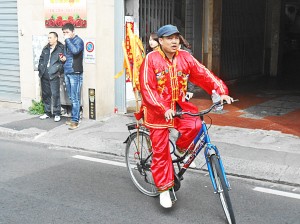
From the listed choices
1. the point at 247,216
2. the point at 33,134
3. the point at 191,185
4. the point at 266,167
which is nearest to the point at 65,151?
the point at 33,134

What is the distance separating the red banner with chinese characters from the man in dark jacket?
1.47 feet

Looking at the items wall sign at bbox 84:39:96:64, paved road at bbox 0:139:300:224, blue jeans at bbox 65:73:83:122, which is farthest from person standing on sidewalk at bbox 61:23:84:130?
paved road at bbox 0:139:300:224

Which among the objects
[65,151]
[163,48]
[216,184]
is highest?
[163,48]

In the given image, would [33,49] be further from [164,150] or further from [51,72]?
[164,150]

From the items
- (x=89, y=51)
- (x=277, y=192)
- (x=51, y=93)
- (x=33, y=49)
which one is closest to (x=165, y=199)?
(x=277, y=192)

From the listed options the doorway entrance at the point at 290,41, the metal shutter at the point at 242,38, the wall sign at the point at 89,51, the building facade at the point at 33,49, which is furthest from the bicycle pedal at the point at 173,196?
the doorway entrance at the point at 290,41

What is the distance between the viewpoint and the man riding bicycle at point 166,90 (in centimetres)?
506

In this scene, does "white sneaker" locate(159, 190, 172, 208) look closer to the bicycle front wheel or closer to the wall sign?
the bicycle front wheel

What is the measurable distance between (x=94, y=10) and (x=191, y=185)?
4695mm

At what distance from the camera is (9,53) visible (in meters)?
11.4

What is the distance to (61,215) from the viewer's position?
516 cm

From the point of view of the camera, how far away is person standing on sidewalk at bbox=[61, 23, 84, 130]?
30.3 ft

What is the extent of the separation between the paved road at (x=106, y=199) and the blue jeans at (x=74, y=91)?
221 cm

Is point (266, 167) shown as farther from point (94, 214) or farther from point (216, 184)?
point (94, 214)
